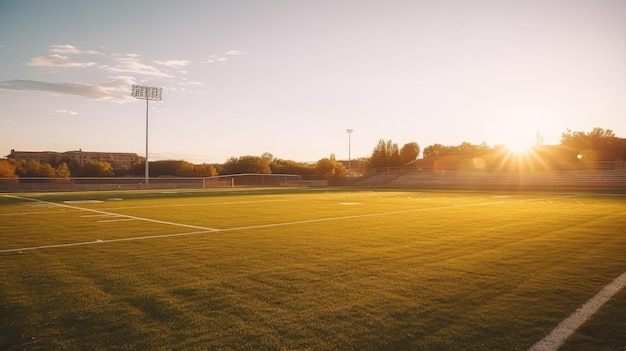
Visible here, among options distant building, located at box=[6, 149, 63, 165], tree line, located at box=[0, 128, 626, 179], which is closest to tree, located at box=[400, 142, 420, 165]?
tree line, located at box=[0, 128, 626, 179]

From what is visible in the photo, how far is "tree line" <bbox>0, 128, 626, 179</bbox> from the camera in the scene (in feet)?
203

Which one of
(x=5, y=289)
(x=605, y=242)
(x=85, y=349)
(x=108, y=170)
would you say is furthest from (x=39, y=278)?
(x=108, y=170)

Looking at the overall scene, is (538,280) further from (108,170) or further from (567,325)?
(108,170)

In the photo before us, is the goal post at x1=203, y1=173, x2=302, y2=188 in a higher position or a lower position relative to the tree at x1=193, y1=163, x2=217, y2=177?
lower

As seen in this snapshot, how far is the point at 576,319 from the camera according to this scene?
3898 millimetres

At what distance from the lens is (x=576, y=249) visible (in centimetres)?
749

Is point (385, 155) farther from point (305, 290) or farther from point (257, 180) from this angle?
point (305, 290)

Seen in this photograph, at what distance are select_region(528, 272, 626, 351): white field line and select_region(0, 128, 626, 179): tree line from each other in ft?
166

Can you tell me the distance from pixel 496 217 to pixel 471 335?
11.0 m

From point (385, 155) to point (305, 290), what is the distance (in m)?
82.7

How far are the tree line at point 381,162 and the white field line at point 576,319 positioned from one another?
50733 mm

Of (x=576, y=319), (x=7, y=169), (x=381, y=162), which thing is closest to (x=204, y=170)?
(x=7, y=169)

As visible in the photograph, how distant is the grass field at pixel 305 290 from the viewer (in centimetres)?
349

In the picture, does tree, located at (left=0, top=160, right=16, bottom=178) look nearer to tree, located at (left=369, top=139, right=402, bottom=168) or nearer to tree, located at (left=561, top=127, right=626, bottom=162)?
tree, located at (left=369, top=139, right=402, bottom=168)
